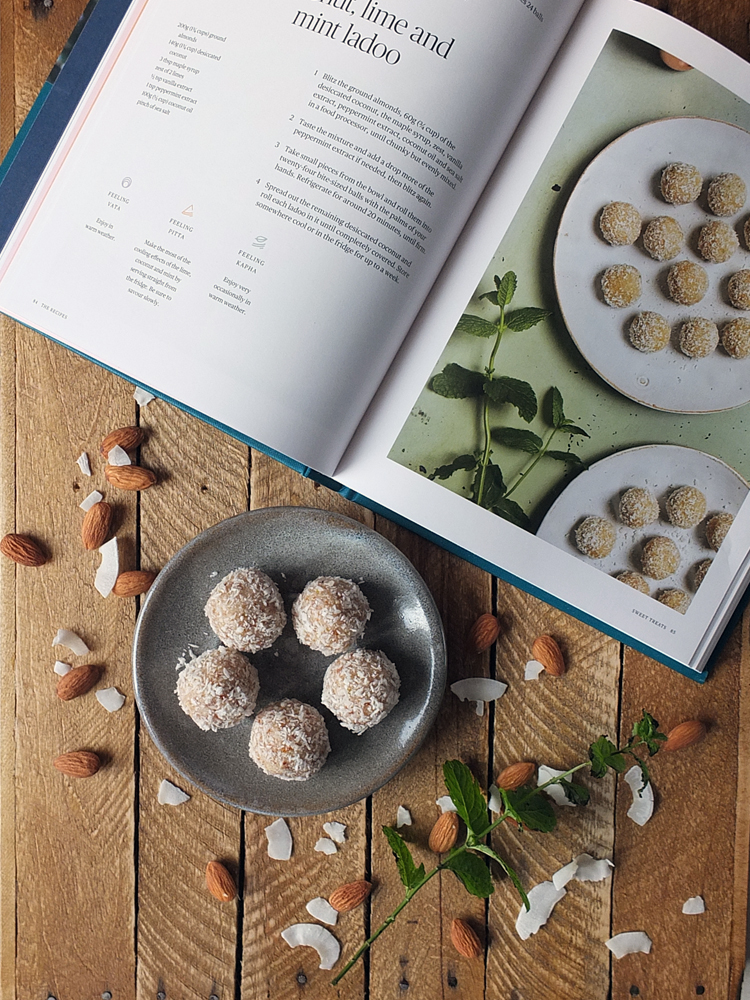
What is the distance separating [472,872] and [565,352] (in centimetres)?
40

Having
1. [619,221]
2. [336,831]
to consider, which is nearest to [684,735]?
[336,831]

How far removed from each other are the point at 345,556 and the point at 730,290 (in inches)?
13.8

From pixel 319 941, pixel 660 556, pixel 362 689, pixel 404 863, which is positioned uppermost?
pixel 660 556

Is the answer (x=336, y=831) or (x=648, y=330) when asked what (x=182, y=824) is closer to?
(x=336, y=831)

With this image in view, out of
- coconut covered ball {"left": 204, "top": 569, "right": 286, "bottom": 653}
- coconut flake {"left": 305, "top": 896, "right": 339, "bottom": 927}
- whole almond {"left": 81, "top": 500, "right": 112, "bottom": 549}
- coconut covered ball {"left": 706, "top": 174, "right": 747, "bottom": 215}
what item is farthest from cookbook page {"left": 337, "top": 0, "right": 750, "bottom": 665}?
coconut flake {"left": 305, "top": 896, "right": 339, "bottom": 927}

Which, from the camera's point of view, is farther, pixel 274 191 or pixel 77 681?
pixel 77 681

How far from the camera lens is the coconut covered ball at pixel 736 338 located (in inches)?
22.0

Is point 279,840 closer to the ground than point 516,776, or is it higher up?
closer to the ground

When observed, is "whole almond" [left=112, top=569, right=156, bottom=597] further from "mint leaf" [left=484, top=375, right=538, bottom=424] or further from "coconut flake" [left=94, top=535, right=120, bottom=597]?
"mint leaf" [left=484, top=375, right=538, bottom=424]

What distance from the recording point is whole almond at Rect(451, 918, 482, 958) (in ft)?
1.96

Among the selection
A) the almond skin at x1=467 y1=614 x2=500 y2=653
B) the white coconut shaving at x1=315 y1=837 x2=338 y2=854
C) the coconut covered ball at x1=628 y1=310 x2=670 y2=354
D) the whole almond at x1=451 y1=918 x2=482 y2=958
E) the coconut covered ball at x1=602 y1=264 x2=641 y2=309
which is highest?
the coconut covered ball at x1=602 y1=264 x2=641 y2=309

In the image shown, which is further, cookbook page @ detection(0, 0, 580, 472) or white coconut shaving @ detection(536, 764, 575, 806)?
white coconut shaving @ detection(536, 764, 575, 806)

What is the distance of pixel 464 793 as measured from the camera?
57 cm

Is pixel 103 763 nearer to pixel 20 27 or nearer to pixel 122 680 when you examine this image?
pixel 122 680
